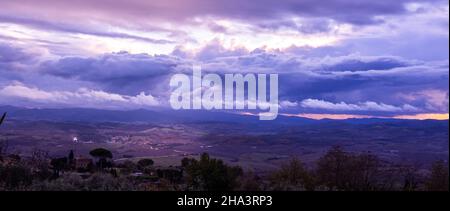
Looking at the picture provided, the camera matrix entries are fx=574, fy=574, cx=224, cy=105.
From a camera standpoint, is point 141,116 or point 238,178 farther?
point 141,116

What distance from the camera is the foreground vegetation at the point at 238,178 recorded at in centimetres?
1623

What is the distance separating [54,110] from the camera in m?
96.2

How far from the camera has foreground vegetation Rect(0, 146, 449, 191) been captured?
16.2 metres

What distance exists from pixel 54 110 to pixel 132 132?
40541 millimetres

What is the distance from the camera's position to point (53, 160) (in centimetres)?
2634

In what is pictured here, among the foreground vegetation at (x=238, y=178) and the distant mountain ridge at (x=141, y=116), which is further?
the distant mountain ridge at (x=141, y=116)

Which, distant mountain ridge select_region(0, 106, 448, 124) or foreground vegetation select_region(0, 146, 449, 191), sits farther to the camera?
distant mountain ridge select_region(0, 106, 448, 124)

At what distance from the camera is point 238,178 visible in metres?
18.5

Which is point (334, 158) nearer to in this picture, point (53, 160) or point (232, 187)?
point (232, 187)
